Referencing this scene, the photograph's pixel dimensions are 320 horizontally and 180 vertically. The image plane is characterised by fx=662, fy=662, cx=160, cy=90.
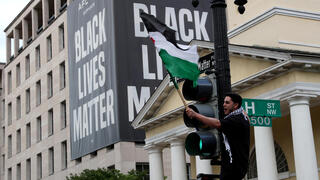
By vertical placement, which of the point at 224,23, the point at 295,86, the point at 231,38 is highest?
the point at 231,38

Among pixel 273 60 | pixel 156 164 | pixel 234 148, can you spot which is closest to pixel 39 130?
pixel 156 164

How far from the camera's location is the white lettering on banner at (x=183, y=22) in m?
46.7

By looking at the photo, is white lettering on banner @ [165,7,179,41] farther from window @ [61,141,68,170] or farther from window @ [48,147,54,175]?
window @ [48,147,54,175]

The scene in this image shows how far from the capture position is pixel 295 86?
1004 inches

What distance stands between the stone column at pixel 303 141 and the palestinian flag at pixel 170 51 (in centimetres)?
1879

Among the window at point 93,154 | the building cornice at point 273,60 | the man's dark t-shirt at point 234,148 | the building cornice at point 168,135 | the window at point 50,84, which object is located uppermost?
the window at point 50,84

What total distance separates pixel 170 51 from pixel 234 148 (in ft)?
4.42

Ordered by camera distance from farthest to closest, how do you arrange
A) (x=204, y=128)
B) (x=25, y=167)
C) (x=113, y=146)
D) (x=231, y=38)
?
(x=25, y=167)
(x=113, y=146)
(x=231, y=38)
(x=204, y=128)

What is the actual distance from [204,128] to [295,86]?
1953 cm

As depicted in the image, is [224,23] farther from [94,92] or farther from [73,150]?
[73,150]

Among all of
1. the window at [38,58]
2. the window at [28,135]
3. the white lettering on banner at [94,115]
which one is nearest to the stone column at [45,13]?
the window at [38,58]

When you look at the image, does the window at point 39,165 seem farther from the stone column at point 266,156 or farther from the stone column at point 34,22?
the stone column at point 266,156

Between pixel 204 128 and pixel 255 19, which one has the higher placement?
pixel 255 19

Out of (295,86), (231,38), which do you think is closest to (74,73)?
(231,38)
